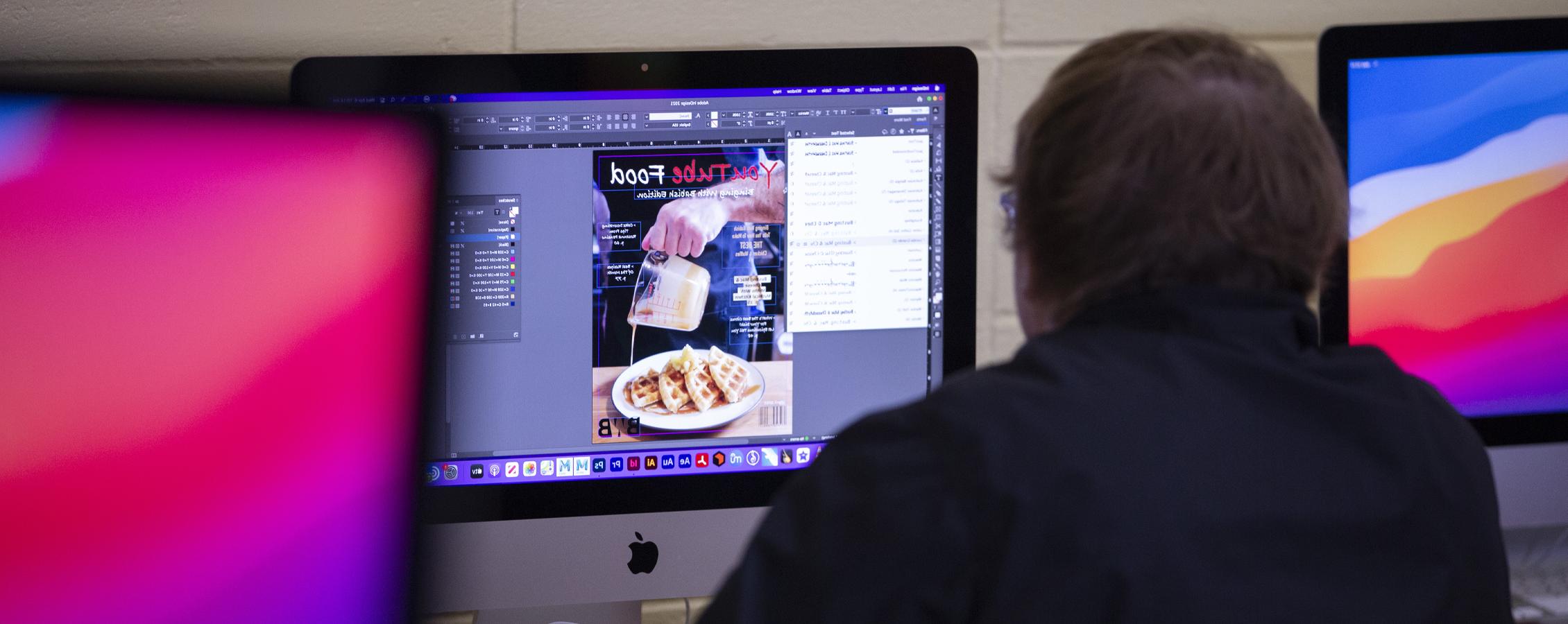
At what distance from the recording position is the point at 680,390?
0.82m

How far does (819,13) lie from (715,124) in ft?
0.91

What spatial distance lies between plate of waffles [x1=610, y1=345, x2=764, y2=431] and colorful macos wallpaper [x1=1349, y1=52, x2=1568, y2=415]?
525mm

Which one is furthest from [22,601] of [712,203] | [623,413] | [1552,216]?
[1552,216]

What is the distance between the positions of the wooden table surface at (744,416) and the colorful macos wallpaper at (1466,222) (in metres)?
0.48

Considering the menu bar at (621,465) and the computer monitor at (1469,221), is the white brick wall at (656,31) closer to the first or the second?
the computer monitor at (1469,221)

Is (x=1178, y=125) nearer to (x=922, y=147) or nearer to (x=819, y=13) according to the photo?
(x=922, y=147)

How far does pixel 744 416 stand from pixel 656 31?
A: 40 cm

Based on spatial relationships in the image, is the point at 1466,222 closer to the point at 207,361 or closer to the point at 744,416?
the point at 744,416

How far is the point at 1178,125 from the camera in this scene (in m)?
0.53

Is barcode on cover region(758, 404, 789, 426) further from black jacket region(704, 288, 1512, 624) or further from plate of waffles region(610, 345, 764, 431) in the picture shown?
black jacket region(704, 288, 1512, 624)

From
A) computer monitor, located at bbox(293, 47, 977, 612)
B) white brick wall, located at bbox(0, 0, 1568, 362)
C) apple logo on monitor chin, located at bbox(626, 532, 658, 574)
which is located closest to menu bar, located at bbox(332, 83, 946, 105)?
computer monitor, located at bbox(293, 47, 977, 612)

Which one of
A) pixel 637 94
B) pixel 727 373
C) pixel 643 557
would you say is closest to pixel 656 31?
pixel 637 94

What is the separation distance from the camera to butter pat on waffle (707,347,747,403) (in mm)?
819

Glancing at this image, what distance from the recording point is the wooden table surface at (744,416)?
2.67ft
